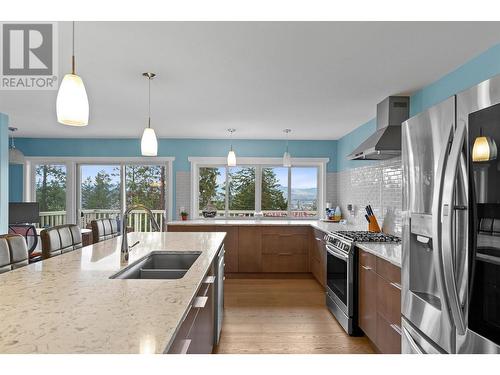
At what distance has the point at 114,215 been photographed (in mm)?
6477

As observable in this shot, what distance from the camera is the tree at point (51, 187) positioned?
6.44 metres

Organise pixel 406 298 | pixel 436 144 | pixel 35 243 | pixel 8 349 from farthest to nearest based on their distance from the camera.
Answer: pixel 35 243 < pixel 406 298 < pixel 436 144 < pixel 8 349

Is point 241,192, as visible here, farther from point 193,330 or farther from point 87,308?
point 87,308

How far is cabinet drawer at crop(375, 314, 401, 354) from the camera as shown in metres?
2.35

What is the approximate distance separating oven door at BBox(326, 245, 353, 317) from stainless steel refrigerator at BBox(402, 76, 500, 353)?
155 centimetres

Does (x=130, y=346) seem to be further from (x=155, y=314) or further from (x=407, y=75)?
(x=407, y=75)

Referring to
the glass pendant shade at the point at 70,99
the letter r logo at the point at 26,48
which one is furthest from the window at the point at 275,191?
the glass pendant shade at the point at 70,99

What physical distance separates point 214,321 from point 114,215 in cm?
451

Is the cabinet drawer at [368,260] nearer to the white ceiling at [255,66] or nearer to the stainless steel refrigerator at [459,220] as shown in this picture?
the stainless steel refrigerator at [459,220]

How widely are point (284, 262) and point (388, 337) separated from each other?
2932 mm

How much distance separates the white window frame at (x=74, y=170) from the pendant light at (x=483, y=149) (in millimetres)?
5539

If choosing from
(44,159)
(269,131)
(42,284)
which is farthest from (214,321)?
(44,159)

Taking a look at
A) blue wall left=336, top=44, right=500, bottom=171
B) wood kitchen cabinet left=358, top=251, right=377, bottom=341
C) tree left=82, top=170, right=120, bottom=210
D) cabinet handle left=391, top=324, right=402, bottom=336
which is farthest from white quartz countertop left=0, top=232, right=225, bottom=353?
tree left=82, top=170, right=120, bottom=210

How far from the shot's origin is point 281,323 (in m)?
3.43
